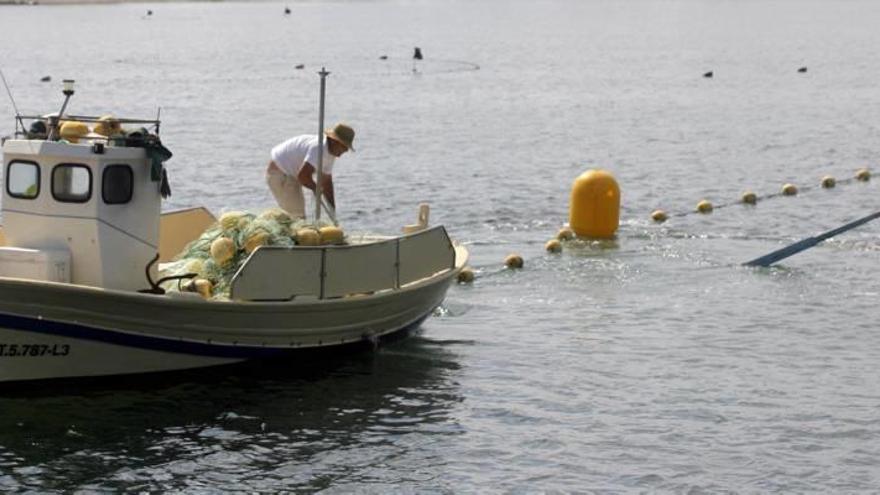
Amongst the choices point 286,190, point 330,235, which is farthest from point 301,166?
point 330,235

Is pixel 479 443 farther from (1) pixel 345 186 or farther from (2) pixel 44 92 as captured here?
(2) pixel 44 92

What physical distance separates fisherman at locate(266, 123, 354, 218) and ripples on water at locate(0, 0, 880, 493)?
2.00 meters

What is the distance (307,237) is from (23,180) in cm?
276

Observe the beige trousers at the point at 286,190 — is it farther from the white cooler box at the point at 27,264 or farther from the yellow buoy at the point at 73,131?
the white cooler box at the point at 27,264

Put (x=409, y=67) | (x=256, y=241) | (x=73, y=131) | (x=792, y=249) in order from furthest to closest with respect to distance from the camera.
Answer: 1. (x=409, y=67)
2. (x=792, y=249)
3. (x=256, y=241)
4. (x=73, y=131)

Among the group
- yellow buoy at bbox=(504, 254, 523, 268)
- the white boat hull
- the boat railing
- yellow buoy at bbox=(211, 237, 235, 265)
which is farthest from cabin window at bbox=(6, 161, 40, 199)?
yellow buoy at bbox=(504, 254, 523, 268)

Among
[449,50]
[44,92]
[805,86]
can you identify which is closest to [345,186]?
[44,92]

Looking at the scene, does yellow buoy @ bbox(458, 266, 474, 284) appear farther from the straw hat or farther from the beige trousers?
the straw hat

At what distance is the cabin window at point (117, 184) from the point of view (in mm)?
15688

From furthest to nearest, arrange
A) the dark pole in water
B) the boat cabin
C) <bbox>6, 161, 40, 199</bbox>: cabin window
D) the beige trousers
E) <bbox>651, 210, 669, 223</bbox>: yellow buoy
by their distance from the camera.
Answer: <bbox>651, 210, 669, 223</bbox>: yellow buoy, the dark pole in water, the beige trousers, <bbox>6, 161, 40, 199</bbox>: cabin window, the boat cabin

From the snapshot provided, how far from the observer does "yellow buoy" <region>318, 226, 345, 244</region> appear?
16.9 meters

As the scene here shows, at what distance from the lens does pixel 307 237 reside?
16.7 metres

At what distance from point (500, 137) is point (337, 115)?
9.44 meters

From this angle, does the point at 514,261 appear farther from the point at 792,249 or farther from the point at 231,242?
the point at 231,242
